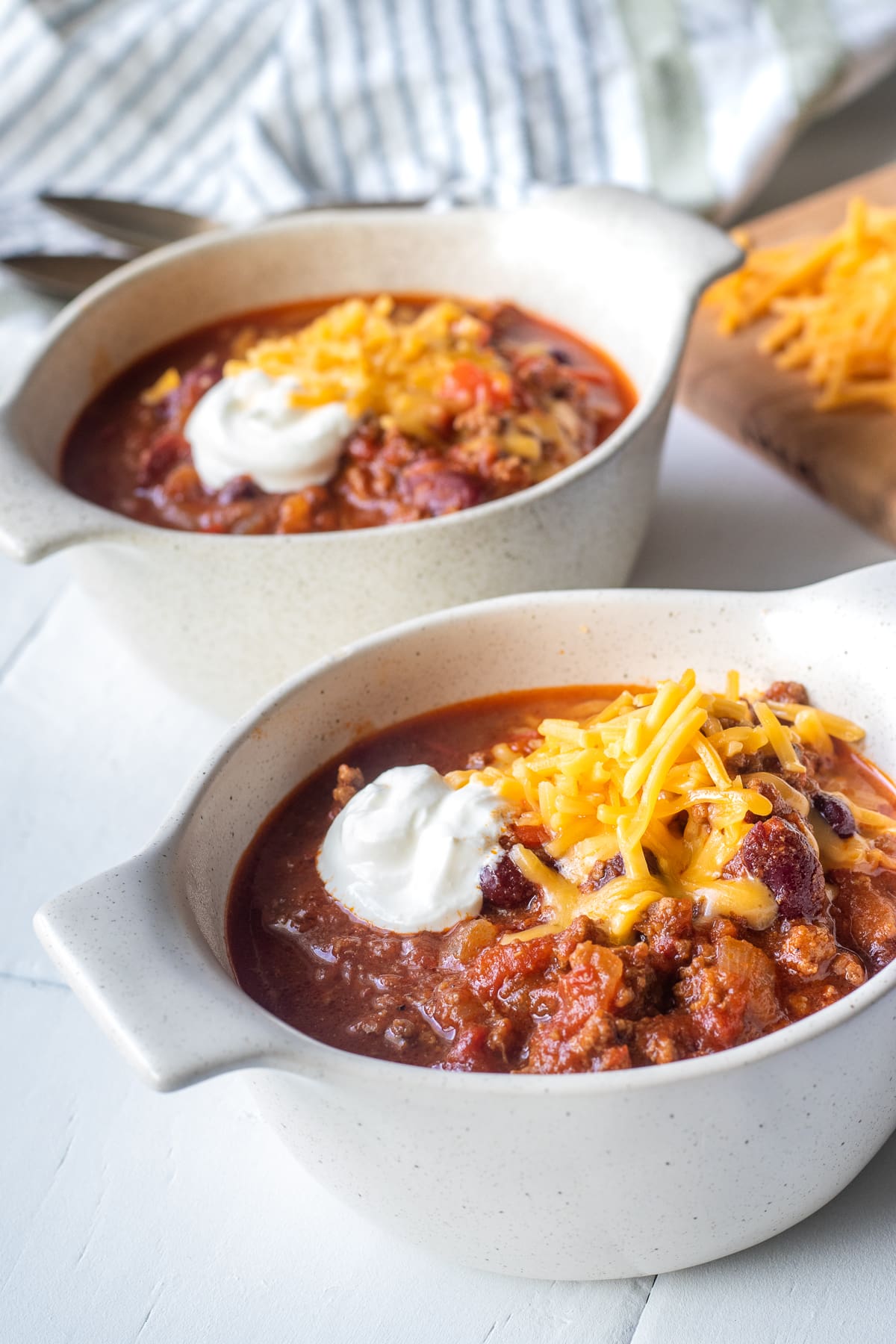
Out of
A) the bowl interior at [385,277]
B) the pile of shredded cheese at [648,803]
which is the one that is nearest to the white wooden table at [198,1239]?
the pile of shredded cheese at [648,803]

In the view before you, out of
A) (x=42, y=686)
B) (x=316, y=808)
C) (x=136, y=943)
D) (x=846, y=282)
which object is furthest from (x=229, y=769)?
(x=846, y=282)

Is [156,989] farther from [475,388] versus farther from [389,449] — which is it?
[475,388]

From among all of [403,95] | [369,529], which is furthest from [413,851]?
[403,95]

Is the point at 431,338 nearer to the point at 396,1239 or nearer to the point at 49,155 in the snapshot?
the point at 396,1239

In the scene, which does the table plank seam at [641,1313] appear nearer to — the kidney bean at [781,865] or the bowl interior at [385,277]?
the kidney bean at [781,865]

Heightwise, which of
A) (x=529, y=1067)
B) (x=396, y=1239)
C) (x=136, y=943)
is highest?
(x=136, y=943)

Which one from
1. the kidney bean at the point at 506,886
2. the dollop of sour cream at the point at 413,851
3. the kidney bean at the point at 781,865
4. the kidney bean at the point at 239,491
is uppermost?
the kidney bean at the point at 239,491

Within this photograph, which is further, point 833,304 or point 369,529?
point 833,304
